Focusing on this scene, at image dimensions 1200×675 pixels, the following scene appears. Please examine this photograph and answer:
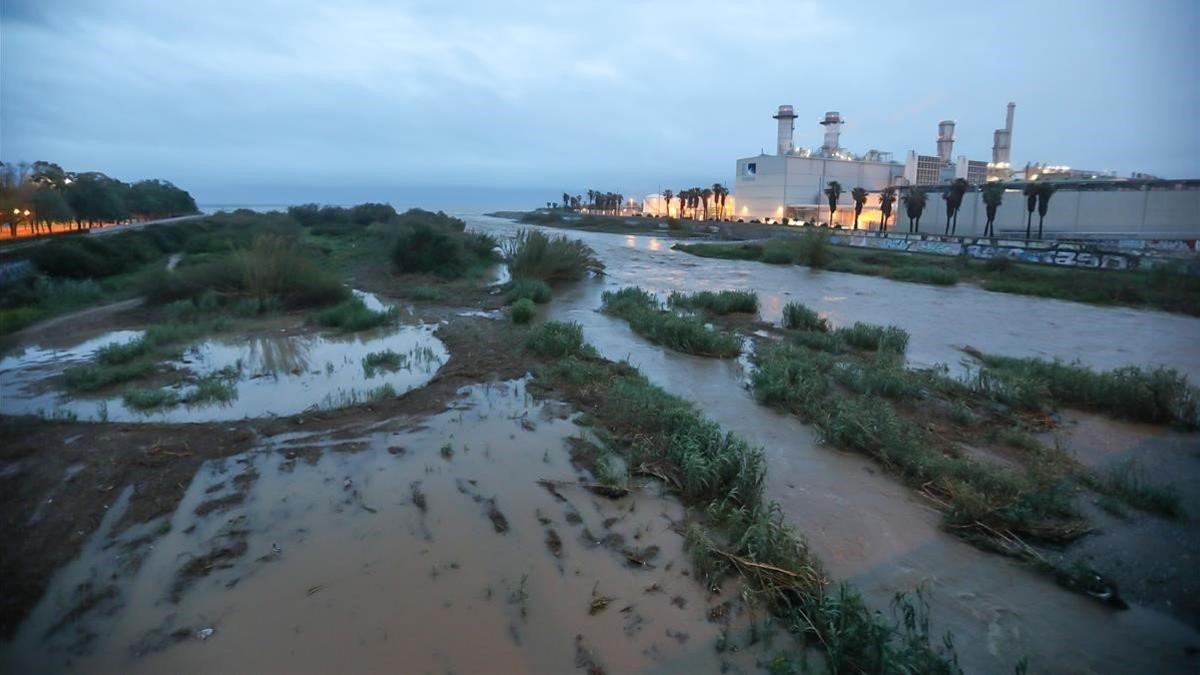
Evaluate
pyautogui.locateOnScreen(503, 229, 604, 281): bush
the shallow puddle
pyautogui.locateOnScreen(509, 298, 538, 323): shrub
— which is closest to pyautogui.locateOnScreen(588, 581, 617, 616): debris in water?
the shallow puddle

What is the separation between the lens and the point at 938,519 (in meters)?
5.68

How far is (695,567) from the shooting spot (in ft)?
15.5

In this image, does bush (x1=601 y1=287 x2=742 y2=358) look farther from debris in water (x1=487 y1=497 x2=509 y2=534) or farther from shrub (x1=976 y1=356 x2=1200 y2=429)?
debris in water (x1=487 y1=497 x2=509 y2=534)

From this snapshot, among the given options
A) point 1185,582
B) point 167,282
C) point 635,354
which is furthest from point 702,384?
point 167,282

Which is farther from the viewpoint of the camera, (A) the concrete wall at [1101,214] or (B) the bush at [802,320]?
(A) the concrete wall at [1101,214]

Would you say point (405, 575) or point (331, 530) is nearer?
point (405, 575)

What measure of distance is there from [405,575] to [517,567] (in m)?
0.86

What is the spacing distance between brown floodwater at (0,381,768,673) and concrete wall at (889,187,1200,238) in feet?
159

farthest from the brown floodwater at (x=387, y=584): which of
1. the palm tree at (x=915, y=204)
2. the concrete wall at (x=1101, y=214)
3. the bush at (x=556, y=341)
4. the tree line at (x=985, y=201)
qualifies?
the palm tree at (x=915, y=204)

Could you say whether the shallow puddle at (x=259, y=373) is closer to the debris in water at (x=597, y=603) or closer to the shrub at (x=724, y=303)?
the debris in water at (x=597, y=603)

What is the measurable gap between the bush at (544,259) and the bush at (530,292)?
8.55 feet

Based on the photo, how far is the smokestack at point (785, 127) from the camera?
9612cm

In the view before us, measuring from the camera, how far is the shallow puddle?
7.87m

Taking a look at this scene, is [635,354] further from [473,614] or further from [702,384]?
[473,614]
